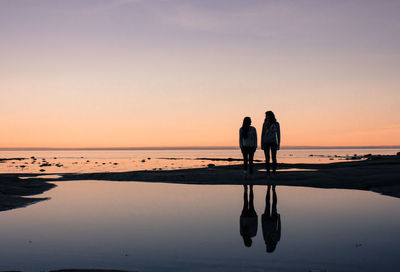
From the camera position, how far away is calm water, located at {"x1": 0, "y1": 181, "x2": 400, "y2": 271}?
199 inches

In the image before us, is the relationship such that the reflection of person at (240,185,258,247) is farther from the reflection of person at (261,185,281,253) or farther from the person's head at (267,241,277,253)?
the person's head at (267,241,277,253)

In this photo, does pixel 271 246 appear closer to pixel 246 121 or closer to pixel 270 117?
pixel 270 117

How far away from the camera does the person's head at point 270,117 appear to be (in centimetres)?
1650

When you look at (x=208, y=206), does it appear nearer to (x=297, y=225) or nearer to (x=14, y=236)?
(x=297, y=225)

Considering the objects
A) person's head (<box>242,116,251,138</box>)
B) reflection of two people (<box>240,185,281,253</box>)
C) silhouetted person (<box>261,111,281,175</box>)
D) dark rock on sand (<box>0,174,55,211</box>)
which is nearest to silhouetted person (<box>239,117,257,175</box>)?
person's head (<box>242,116,251,138</box>)

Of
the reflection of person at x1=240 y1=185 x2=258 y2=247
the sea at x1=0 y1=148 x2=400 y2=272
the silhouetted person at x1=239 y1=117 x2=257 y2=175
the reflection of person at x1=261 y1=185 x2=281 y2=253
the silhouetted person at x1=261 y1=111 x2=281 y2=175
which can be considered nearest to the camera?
the sea at x1=0 y1=148 x2=400 y2=272

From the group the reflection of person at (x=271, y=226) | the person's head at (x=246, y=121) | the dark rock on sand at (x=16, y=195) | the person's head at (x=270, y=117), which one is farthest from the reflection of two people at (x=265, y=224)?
the dark rock on sand at (x=16, y=195)

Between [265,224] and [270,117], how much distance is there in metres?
9.64

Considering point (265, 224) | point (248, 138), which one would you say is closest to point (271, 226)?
point (265, 224)

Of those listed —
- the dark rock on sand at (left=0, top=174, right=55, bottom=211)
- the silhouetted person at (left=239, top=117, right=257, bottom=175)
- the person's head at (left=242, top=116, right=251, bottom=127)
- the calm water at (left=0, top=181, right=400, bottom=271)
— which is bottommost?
the dark rock on sand at (left=0, top=174, right=55, bottom=211)

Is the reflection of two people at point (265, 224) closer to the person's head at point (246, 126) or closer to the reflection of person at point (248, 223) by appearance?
the reflection of person at point (248, 223)

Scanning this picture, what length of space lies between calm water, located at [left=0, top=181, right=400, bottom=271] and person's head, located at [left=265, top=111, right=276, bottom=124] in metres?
5.75

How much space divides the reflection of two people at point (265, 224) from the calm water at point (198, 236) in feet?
0.23

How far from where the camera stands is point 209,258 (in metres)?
5.26
